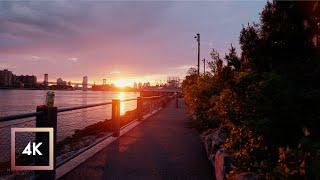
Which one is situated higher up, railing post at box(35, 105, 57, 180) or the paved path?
railing post at box(35, 105, 57, 180)

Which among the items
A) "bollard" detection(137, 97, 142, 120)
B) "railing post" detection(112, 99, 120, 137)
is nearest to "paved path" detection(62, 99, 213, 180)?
"railing post" detection(112, 99, 120, 137)

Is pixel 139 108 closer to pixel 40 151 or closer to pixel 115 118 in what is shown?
pixel 115 118

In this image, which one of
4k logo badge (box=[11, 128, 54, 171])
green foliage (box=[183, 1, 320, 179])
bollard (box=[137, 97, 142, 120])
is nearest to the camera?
green foliage (box=[183, 1, 320, 179])

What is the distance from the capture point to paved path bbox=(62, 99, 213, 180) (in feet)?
26.2

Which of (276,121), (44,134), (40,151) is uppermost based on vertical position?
(276,121)

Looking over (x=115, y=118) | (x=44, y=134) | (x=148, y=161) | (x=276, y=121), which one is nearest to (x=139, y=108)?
(x=115, y=118)

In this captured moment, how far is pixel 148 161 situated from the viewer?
9.30m

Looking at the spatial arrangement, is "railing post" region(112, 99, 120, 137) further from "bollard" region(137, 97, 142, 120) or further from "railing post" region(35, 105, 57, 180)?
"bollard" region(137, 97, 142, 120)

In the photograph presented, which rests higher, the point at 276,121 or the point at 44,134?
the point at 276,121

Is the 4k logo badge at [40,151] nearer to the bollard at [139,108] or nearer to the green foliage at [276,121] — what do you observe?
the green foliage at [276,121]

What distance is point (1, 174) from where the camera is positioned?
22.0 ft

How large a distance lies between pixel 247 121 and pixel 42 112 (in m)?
3.22

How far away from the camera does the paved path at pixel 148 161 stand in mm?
7971

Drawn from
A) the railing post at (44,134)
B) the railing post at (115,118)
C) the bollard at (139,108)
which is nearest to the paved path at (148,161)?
the railing post at (115,118)
